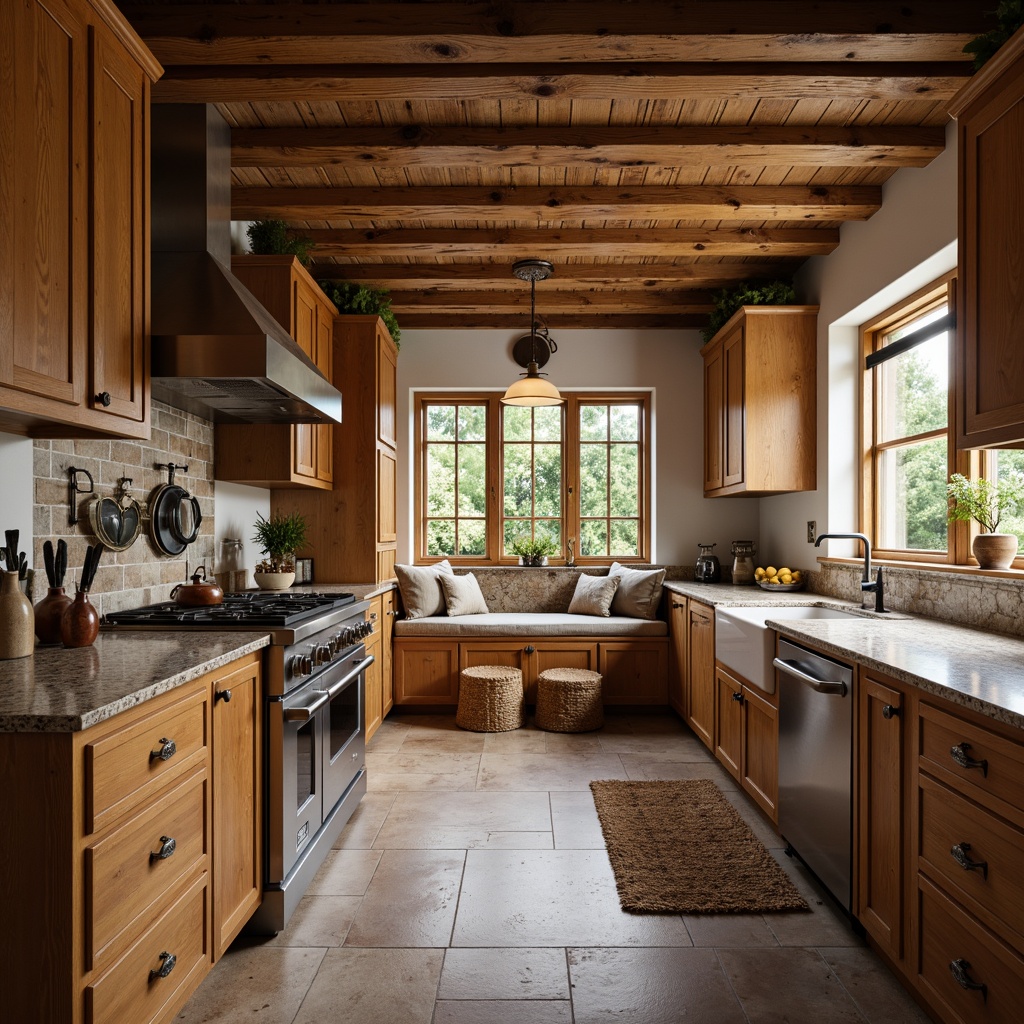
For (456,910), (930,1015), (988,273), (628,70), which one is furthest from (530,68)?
(930,1015)

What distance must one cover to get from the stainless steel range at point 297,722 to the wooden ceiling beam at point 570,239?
83.0 inches

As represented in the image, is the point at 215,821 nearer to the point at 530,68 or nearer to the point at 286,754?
the point at 286,754

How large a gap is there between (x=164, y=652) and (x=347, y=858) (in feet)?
3.99

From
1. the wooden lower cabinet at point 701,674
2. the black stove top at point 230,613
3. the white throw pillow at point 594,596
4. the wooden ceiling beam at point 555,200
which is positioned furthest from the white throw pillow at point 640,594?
the black stove top at point 230,613

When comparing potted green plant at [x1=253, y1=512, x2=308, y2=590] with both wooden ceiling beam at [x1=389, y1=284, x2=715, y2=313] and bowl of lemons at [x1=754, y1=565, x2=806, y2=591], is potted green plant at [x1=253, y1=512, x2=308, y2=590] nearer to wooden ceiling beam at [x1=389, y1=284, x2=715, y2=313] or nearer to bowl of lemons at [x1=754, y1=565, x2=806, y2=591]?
wooden ceiling beam at [x1=389, y1=284, x2=715, y2=313]

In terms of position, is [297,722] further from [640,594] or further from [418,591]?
[640,594]

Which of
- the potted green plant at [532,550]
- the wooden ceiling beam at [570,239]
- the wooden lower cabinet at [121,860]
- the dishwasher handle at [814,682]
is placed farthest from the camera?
the potted green plant at [532,550]

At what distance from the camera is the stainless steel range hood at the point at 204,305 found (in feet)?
7.34

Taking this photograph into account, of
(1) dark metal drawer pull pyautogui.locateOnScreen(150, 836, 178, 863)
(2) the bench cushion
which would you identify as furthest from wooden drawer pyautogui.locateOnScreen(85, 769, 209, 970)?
(2) the bench cushion

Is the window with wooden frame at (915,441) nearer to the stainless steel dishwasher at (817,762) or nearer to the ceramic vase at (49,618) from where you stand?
the stainless steel dishwasher at (817,762)

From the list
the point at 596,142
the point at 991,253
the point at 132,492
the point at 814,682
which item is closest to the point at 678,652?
the point at 814,682

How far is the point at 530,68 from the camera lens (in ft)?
8.18

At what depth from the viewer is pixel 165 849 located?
1556 mm

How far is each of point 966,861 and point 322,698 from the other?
182 cm
